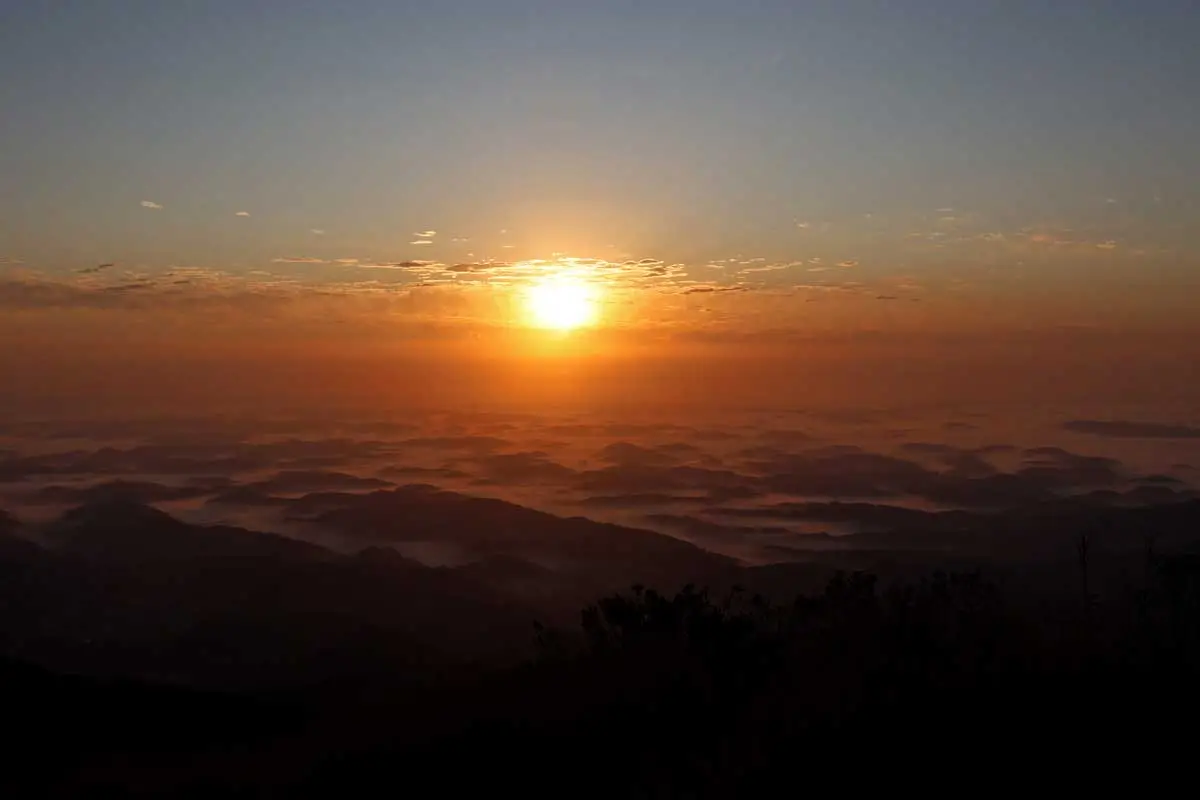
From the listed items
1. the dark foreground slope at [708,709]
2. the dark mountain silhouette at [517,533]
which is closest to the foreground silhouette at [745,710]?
the dark foreground slope at [708,709]

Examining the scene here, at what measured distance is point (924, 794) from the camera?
563 cm

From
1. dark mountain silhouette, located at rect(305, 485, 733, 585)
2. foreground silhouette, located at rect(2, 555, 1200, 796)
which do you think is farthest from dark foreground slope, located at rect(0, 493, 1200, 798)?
dark mountain silhouette, located at rect(305, 485, 733, 585)

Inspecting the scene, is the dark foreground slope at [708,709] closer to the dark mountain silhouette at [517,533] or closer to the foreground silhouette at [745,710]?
the foreground silhouette at [745,710]

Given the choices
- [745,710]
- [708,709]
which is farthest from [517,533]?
[745,710]

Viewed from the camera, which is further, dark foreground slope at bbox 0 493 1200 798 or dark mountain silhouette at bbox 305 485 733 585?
dark mountain silhouette at bbox 305 485 733 585

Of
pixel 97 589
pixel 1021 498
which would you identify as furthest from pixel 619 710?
pixel 1021 498

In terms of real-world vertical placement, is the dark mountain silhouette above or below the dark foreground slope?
below

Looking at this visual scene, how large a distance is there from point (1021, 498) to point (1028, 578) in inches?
1339

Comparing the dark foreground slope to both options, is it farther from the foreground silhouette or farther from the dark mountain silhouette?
the dark mountain silhouette

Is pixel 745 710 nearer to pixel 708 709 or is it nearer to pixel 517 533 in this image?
pixel 708 709

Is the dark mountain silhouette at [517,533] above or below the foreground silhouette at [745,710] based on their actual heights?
below

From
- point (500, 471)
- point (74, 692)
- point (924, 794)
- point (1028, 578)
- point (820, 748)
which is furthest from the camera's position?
point (500, 471)

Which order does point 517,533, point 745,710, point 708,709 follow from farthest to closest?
point 517,533 → point 708,709 → point 745,710

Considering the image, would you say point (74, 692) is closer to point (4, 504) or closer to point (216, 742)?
point (216, 742)
